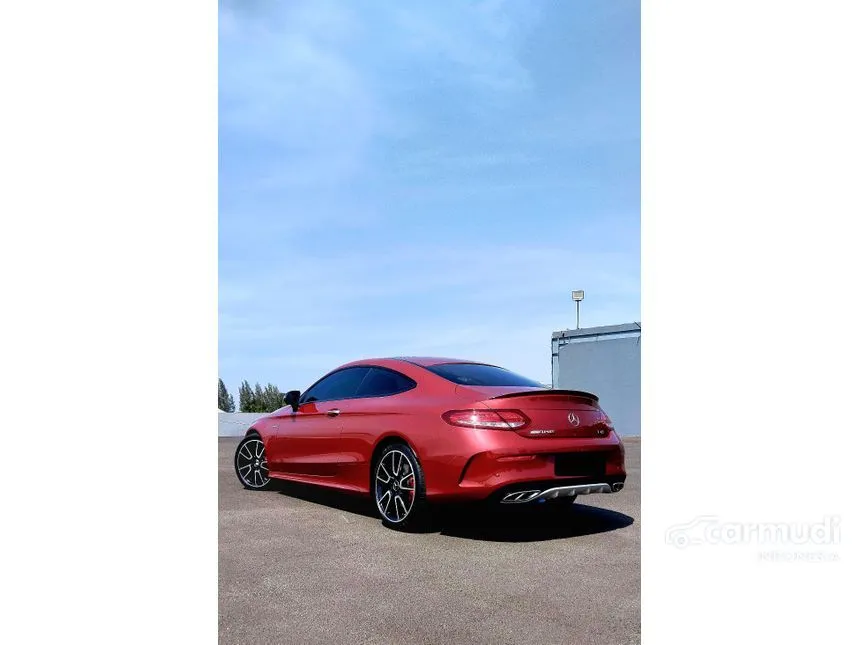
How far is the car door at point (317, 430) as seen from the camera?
634 cm

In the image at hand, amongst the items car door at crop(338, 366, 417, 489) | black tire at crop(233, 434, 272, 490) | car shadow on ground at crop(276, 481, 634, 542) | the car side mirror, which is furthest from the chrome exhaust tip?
black tire at crop(233, 434, 272, 490)

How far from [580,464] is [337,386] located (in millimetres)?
2450

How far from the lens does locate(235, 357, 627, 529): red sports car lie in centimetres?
495

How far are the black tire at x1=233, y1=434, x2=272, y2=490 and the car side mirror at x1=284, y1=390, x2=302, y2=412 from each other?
737 millimetres

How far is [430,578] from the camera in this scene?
398 cm

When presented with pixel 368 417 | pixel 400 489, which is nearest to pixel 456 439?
pixel 400 489

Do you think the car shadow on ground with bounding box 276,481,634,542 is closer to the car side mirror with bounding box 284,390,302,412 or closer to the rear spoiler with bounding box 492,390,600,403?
the rear spoiler with bounding box 492,390,600,403

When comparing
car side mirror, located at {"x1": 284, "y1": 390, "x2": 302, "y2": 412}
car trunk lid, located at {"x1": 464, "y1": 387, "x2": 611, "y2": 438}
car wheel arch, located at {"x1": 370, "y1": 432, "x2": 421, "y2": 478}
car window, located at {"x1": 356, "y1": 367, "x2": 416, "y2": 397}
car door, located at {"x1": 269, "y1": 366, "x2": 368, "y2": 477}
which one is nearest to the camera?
car trunk lid, located at {"x1": 464, "y1": 387, "x2": 611, "y2": 438}

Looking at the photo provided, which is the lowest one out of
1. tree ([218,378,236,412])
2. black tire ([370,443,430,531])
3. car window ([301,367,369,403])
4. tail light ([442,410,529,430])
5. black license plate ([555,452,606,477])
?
tree ([218,378,236,412])
